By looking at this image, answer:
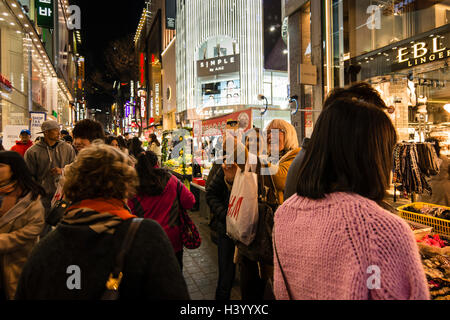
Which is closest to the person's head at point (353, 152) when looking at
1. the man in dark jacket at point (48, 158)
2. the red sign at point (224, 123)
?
the man in dark jacket at point (48, 158)

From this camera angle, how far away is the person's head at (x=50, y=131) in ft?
15.8

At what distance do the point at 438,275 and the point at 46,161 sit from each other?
582cm

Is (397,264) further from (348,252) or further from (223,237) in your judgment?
(223,237)

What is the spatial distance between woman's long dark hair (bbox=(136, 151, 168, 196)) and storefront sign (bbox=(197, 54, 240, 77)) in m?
19.5

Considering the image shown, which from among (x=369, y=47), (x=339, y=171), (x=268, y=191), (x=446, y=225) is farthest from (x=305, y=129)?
(x=339, y=171)

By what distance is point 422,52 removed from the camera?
20.7 ft

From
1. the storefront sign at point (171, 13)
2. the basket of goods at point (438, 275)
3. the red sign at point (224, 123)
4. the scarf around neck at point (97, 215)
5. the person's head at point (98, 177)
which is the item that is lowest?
the basket of goods at point (438, 275)

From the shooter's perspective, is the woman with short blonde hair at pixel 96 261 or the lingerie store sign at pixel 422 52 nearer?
the woman with short blonde hair at pixel 96 261

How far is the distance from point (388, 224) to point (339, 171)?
26 cm

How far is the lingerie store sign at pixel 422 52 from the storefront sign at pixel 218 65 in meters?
15.4

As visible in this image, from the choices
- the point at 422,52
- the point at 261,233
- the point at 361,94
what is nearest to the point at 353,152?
the point at 361,94

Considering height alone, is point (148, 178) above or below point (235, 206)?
above

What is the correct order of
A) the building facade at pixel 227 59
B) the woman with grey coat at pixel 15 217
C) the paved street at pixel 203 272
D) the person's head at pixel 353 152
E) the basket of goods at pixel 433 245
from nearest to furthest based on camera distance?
1. the person's head at pixel 353 152
2. the woman with grey coat at pixel 15 217
3. the basket of goods at pixel 433 245
4. the paved street at pixel 203 272
5. the building facade at pixel 227 59

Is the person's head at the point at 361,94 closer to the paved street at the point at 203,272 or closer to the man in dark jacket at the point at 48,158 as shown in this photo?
the paved street at the point at 203,272
